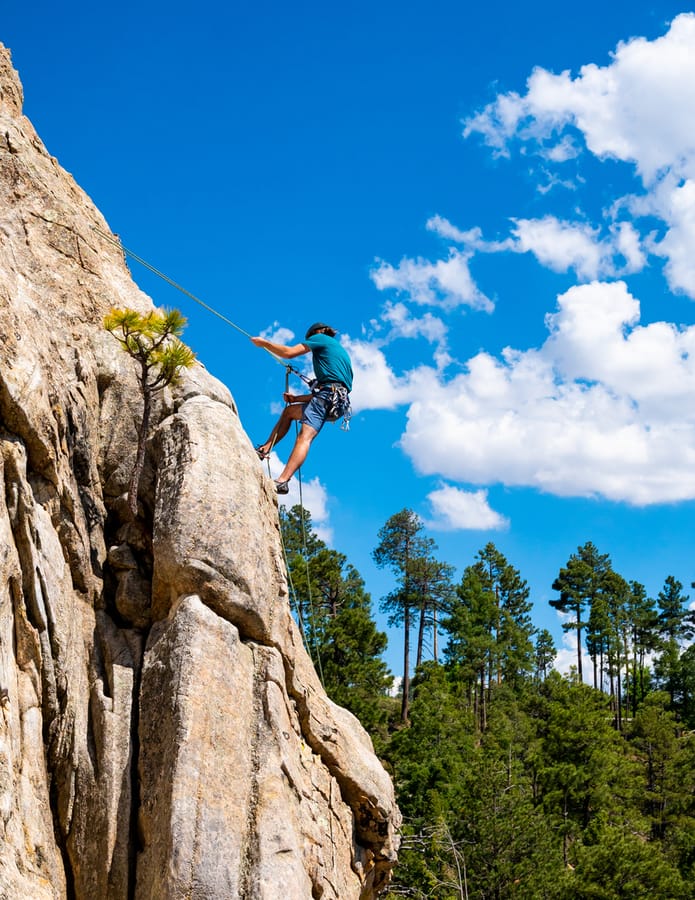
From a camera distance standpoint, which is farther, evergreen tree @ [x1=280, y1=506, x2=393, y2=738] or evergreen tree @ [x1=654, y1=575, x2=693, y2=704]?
evergreen tree @ [x1=654, y1=575, x2=693, y2=704]

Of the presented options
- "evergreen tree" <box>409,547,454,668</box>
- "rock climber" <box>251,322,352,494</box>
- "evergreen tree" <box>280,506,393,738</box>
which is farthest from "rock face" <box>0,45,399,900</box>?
"evergreen tree" <box>409,547,454,668</box>

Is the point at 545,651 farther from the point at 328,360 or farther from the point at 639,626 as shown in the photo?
the point at 328,360

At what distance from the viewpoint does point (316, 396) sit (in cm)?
Answer: 1184

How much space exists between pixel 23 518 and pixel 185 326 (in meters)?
2.88

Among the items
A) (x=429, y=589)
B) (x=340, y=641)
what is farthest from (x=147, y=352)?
(x=429, y=589)

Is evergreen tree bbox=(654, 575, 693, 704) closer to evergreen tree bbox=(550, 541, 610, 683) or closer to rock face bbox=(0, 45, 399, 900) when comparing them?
evergreen tree bbox=(550, 541, 610, 683)

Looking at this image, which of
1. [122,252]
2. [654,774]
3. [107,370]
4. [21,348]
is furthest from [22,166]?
[654,774]

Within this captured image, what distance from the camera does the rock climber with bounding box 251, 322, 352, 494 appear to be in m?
11.7

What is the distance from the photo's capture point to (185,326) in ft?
31.6

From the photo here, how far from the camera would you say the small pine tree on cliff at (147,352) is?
9.40m

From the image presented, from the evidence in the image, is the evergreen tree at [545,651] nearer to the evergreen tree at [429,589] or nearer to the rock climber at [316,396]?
the evergreen tree at [429,589]

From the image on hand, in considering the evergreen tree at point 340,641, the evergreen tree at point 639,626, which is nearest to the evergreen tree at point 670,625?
the evergreen tree at point 639,626

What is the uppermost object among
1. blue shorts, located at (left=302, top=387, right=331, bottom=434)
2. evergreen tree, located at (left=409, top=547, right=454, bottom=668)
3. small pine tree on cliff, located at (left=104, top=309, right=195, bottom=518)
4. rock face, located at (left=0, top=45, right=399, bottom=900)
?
evergreen tree, located at (left=409, top=547, right=454, bottom=668)

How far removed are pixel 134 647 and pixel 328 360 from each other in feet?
15.8
